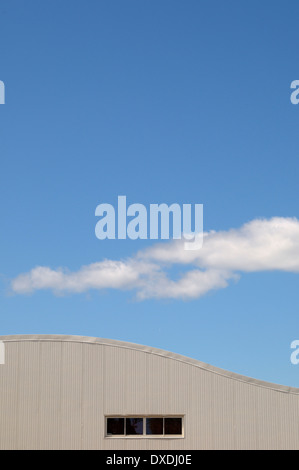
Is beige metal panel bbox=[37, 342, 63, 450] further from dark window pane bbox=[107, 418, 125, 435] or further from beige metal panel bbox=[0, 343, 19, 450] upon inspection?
dark window pane bbox=[107, 418, 125, 435]

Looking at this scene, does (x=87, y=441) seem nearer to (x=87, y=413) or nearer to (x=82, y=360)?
(x=87, y=413)

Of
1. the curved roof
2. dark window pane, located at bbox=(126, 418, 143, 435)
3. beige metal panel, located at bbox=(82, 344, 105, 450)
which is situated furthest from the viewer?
the curved roof

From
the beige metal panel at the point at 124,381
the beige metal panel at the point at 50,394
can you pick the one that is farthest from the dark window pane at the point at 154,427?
the beige metal panel at the point at 50,394

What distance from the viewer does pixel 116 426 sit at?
25594 mm

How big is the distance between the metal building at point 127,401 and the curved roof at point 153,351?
34 millimetres

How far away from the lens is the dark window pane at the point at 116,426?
1008 inches

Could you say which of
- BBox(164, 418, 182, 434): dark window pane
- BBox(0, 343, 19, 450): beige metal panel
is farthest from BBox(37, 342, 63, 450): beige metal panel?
BBox(164, 418, 182, 434): dark window pane

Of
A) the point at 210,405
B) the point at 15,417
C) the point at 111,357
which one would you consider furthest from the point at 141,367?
the point at 15,417

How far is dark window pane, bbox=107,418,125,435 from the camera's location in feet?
84.0

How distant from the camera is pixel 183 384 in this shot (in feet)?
84.7

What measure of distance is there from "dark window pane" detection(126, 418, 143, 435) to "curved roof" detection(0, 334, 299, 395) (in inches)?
91.5

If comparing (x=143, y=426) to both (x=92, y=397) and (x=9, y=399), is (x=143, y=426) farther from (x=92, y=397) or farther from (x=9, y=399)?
(x=9, y=399)

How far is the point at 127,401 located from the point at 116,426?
0.91 meters

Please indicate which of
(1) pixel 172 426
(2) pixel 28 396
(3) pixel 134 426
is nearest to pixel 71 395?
(2) pixel 28 396
